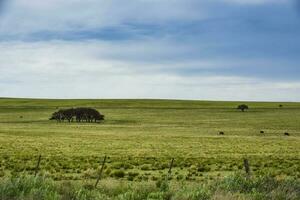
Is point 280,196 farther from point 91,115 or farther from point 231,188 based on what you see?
point 91,115

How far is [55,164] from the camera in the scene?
28.7 meters

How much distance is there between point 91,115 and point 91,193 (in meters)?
103

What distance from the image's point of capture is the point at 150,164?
29.3 metres

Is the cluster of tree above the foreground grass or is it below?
below

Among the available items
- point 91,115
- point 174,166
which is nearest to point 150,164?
point 174,166

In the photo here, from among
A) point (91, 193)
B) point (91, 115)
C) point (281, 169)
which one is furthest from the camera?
point (91, 115)

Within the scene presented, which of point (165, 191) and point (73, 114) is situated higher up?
point (165, 191)

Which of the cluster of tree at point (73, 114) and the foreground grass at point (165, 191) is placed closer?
the foreground grass at point (165, 191)

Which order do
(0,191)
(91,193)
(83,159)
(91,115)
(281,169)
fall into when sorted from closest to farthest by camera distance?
(0,191)
(91,193)
(281,169)
(83,159)
(91,115)

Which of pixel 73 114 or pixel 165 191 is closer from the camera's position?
pixel 165 191

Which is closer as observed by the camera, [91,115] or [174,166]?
[174,166]

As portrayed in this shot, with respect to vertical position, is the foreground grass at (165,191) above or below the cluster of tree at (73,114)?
above

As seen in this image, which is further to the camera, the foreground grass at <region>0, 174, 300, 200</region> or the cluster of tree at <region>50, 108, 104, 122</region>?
the cluster of tree at <region>50, 108, 104, 122</region>

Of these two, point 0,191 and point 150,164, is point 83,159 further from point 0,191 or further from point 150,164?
point 0,191
